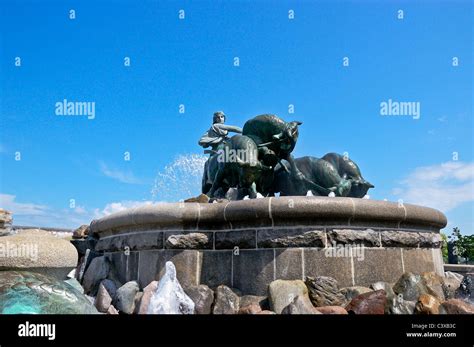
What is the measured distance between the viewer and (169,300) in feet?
17.9

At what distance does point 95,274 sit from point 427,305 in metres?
5.00

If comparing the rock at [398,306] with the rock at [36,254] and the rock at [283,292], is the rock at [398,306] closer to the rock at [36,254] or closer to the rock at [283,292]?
the rock at [283,292]

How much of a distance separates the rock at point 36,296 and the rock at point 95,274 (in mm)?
3343

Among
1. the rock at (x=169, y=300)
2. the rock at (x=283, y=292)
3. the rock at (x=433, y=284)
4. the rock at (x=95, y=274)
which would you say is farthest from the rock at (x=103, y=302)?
the rock at (x=433, y=284)

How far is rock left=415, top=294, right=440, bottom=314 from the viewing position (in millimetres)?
4976

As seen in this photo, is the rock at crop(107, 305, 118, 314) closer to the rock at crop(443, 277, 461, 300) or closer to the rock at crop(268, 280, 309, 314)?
the rock at crop(268, 280, 309, 314)

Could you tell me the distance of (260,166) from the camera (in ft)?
29.7

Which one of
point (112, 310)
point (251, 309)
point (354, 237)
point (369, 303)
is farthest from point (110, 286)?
point (369, 303)

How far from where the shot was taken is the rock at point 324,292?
5305 mm

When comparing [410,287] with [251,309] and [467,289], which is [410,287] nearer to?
[467,289]
